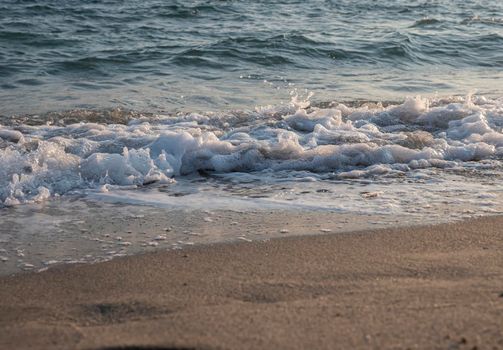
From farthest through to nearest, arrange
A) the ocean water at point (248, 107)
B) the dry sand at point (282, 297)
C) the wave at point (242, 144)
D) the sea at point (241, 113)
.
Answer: the wave at point (242, 144), the ocean water at point (248, 107), the sea at point (241, 113), the dry sand at point (282, 297)

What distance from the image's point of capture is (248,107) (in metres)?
7.60

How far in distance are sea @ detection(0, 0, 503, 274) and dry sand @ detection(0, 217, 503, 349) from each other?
51cm

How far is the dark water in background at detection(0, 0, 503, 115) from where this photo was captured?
8297mm

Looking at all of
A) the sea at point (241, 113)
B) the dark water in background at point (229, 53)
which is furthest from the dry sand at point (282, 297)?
the dark water in background at point (229, 53)

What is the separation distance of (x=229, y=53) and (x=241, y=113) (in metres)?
3.50

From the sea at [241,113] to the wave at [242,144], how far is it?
17mm

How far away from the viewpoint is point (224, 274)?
3246mm

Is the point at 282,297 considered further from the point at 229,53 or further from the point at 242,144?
the point at 229,53

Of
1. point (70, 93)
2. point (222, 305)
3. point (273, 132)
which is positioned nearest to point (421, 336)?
point (222, 305)

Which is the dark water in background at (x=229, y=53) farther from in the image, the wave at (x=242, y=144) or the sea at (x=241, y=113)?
the wave at (x=242, y=144)

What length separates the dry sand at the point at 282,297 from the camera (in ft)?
8.21

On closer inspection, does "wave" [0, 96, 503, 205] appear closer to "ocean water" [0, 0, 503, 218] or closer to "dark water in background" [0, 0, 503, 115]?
"ocean water" [0, 0, 503, 218]

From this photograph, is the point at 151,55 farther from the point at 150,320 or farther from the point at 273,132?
the point at 150,320

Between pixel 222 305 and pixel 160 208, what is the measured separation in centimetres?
164
